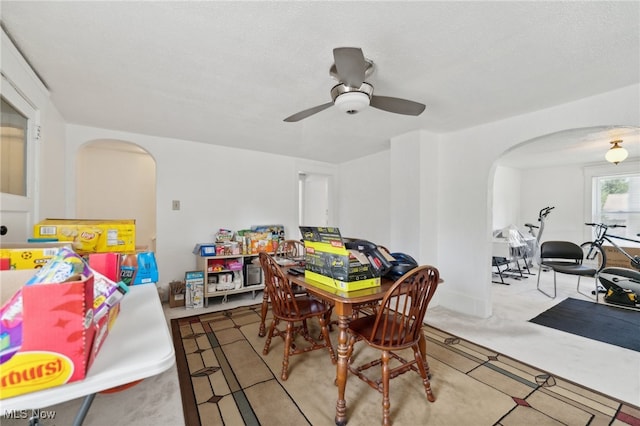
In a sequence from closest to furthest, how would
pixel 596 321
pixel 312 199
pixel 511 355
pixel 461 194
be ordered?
pixel 511 355, pixel 596 321, pixel 461 194, pixel 312 199

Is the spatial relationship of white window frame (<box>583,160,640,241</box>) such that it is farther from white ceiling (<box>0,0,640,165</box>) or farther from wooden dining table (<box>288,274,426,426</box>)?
wooden dining table (<box>288,274,426,426</box>)

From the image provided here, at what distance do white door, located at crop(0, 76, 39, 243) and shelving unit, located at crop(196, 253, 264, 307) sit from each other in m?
1.86

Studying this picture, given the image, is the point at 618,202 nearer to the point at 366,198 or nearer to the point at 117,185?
the point at 366,198

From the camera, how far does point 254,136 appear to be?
3.66 meters

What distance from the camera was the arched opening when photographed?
4516 mm

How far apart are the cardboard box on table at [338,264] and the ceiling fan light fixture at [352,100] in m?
0.88

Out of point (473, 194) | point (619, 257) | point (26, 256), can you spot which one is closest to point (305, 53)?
point (26, 256)

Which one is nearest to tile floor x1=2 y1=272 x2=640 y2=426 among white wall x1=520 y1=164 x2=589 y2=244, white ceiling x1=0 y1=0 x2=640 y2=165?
white ceiling x1=0 y1=0 x2=640 y2=165

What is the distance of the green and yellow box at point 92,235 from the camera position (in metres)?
1.68

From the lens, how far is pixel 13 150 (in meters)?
1.80

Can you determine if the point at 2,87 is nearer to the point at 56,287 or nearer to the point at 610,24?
the point at 56,287

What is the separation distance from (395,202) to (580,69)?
85.4 inches

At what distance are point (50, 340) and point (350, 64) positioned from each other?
1.71m

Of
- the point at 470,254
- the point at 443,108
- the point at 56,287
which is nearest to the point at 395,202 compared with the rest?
the point at 470,254
